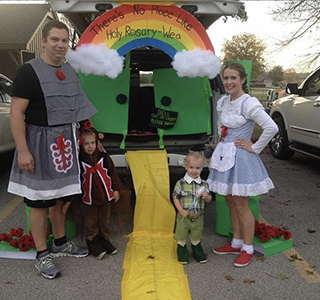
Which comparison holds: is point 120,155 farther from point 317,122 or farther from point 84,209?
point 317,122

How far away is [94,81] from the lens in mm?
4574

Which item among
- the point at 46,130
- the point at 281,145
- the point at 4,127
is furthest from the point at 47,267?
the point at 281,145

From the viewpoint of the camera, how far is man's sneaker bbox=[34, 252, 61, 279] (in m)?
3.33

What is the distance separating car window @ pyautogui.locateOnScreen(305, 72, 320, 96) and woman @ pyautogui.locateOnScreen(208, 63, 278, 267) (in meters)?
3.77

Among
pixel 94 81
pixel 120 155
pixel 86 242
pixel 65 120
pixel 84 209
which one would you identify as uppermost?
pixel 94 81

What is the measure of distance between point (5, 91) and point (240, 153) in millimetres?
4778

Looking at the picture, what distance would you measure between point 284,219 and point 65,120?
9.82ft

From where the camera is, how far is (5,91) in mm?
6684

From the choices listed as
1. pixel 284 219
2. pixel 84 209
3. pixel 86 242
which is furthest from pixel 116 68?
pixel 284 219

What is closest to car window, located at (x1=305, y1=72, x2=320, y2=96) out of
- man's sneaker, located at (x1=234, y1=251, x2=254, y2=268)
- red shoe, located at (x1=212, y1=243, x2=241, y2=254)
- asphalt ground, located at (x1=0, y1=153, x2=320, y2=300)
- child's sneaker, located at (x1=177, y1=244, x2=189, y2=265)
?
asphalt ground, located at (x1=0, y1=153, x2=320, y2=300)

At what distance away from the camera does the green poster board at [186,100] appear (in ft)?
15.0

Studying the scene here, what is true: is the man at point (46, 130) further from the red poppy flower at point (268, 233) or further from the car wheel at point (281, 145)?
the car wheel at point (281, 145)

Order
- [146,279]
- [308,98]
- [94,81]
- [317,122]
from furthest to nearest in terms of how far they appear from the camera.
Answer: [308,98], [317,122], [94,81], [146,279]

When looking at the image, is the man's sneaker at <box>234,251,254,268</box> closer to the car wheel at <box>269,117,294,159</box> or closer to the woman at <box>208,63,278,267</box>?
the woman at <box>208,63,278,267</box>
